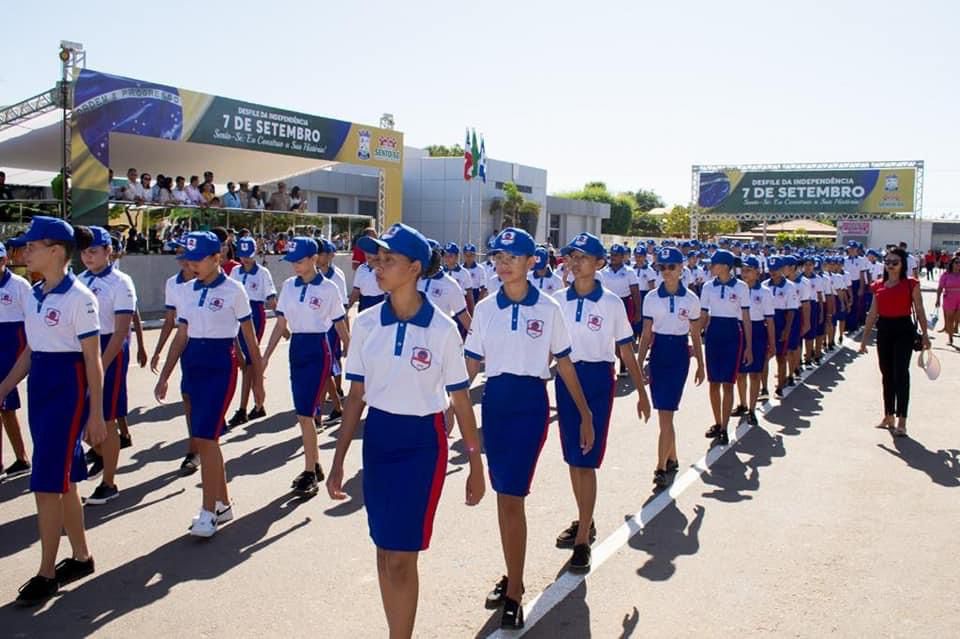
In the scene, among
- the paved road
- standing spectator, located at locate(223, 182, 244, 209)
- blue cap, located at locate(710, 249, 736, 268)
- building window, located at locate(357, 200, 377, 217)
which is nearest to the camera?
the paved road

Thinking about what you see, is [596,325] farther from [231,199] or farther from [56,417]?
[231,199]

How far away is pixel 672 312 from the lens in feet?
24.7

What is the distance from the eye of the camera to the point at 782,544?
5.75 m

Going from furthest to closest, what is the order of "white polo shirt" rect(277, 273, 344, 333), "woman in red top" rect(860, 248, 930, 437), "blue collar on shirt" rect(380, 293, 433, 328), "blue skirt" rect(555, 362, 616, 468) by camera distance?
1. "woman in red top" rect(860, 248, 930, 437)
2. "white polo shirt" rect(277, 273, 344, 333)
3. "blue skirt" rect(555, 362, 616, 468)
4. "blue collar on shirt" rect(380, 293, 433, 328)

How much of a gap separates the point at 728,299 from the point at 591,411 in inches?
152

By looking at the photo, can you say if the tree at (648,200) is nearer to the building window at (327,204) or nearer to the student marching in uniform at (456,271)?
the building window at (327,204)

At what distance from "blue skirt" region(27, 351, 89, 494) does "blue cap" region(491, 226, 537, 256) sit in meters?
2.53

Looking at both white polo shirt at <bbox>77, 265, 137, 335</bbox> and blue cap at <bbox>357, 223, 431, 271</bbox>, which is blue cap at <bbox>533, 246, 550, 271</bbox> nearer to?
white polo shirt at <bbox>77, 265, 137, 335</bbox>

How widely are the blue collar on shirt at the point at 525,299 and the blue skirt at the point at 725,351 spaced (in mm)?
4447

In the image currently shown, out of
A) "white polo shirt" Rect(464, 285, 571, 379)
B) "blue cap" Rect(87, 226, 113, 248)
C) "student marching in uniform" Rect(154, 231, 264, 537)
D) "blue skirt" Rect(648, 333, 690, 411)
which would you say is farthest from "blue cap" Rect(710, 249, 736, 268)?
"blue cap" Rect(87, 226, 113, 248)

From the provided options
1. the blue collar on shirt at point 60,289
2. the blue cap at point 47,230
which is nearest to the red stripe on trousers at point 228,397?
the blue collar on shirt at point 60,289

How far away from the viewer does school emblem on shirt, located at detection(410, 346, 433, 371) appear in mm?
3652

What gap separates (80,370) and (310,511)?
2.15m

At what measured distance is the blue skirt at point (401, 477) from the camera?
361cm
